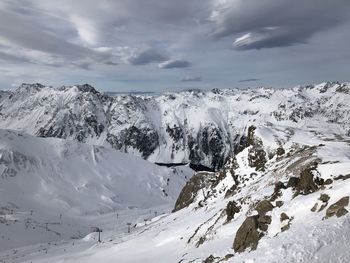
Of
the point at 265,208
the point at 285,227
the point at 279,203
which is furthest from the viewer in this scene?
the point at 265,208

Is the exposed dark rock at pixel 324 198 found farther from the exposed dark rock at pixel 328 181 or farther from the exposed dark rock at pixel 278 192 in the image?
the exposed dark rock at pixel 278 192

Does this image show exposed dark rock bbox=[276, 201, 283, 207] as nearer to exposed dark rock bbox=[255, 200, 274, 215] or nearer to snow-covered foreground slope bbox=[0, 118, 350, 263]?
snow-covered foreground slope bbox=[0, 118, 350, 263]

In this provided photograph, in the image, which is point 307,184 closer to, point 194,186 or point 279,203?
point 279,203

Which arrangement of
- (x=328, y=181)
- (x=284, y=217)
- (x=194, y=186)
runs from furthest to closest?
(x=194, y=186), (x=328, y=181), (x=284, y=217)

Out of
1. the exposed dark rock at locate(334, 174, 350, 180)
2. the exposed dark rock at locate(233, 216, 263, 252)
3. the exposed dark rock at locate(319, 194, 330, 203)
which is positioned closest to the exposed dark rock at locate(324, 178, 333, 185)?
the exposed dark rock at locate(334, 174, 350, 180)

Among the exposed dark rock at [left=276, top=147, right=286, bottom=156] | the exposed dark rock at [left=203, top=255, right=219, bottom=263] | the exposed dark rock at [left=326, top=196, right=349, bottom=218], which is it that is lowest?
the exposed dark rock at [left=203, top=255, right=219, bottom=263]

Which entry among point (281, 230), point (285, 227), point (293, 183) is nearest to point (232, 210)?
point (293, 183)

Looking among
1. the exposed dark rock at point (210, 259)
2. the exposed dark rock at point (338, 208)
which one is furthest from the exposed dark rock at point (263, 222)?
the exposed dark rock at point (338, 208)

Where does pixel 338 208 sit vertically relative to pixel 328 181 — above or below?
below
